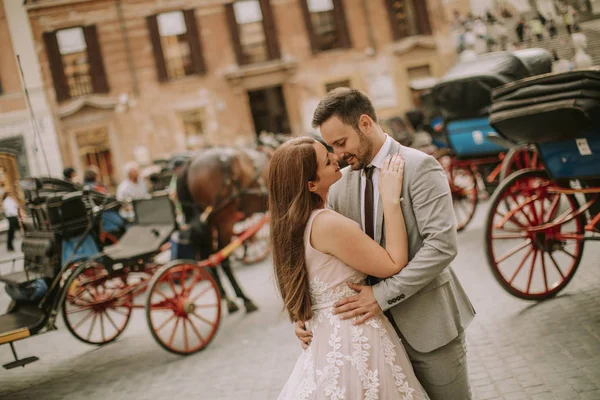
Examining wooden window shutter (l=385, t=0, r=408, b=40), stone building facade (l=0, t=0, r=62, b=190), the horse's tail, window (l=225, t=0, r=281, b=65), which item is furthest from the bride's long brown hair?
wooden window shutter (l=385, t=0, r=408, b=40)

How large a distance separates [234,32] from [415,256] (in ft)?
62.0

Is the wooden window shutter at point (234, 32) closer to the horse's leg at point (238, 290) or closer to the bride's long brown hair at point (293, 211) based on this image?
the horse's leg at point (238, 290)

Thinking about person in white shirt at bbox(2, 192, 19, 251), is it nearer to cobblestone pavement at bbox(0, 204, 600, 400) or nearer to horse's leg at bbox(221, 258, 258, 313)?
cobblestone pavement at bbox(0, 204, 600, 400)

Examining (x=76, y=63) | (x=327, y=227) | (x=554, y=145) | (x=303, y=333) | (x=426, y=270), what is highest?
(x=76, y=63)

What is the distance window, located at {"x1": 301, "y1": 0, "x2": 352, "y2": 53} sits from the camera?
802 inches

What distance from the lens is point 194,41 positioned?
19203 millimetres

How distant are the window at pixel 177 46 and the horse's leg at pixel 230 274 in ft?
46.3

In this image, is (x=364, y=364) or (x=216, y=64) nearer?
(x=364, y=364)

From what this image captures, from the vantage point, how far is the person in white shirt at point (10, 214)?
470cm

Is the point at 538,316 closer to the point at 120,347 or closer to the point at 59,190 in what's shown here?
the point at 120,347

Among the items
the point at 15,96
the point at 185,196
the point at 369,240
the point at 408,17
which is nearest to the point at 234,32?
the point at 408,17

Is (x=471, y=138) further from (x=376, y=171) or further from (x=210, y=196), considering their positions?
(x=376, y=171)

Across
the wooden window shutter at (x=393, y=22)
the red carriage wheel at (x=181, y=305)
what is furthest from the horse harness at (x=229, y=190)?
the wooden window shutter at (x=393, y=22)

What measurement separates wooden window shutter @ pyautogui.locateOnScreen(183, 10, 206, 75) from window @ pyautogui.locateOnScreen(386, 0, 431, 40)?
24.4ft
